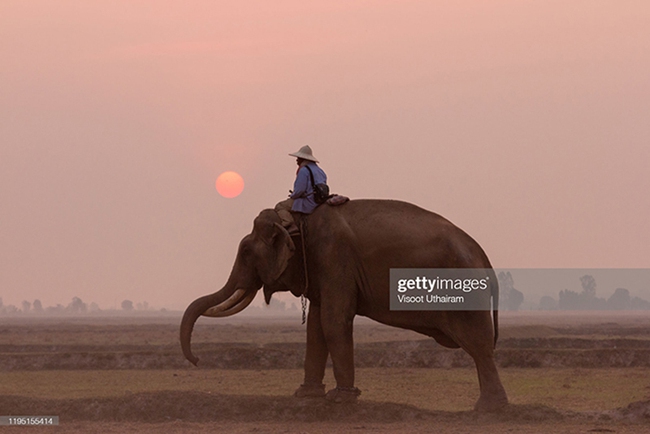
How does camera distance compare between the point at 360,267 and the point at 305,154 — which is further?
the point at 305,154

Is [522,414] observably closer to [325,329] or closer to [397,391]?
[325,329]

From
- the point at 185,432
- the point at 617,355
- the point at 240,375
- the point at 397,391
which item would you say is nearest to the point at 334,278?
the point at 185,432

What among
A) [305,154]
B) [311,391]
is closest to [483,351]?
[311,391]

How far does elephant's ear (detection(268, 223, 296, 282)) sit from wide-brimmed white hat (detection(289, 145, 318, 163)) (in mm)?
1368

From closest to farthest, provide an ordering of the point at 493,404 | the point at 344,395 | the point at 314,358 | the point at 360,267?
the point at 493,404
the point at 344,395
the point at 360,267
the point at 314,358

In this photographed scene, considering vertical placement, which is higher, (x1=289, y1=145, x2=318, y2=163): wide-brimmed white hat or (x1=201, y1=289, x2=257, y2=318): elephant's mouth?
(x1=289, y1=145, x2=318, y2=163): wide-brimmed white hat

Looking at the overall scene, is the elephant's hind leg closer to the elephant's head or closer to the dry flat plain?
the dry flat plain

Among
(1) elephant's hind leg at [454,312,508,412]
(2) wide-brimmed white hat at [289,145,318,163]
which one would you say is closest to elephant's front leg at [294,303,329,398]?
(1) elephant's hind leg at [454,312,508,412]

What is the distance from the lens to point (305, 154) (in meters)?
16.9

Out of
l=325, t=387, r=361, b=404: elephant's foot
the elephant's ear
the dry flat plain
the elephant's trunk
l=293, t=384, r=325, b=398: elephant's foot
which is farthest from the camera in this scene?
l=293, t=384, r=325, b=398: elephant's foot

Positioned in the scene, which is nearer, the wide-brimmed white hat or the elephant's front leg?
the wide-brimmed white hat

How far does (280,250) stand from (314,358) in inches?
83.8

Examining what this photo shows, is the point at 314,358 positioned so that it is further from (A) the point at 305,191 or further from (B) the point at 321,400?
(A) the point at 305,191

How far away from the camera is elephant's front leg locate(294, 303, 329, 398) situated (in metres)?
17.0
